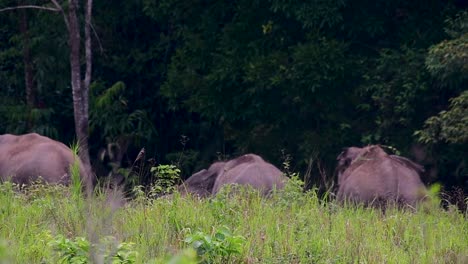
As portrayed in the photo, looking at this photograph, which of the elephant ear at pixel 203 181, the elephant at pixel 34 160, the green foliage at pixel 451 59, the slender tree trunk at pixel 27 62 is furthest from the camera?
the slender tree trunk at pixel 27 62

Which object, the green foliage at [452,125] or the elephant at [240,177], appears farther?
the green foliage at [452,125]

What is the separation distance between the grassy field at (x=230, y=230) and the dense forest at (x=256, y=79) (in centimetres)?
448

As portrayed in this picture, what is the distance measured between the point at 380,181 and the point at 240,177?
59.0 inches

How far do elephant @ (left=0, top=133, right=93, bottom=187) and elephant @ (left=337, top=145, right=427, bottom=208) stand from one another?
3.02 meters

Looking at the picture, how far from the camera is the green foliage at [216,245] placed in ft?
19.8

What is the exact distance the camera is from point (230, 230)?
6953 mm

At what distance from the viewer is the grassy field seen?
20.2 feet

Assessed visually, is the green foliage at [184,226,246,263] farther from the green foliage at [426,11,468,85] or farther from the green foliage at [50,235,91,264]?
the green foliage at [426,11,468,85]

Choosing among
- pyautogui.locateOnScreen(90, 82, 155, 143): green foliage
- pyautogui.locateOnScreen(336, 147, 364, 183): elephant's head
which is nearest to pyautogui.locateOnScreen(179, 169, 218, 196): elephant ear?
pyautogui.locateOnScreen(336, 147, 364, 183): elephant's head

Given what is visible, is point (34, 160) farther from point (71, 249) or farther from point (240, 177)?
point (71, 249)

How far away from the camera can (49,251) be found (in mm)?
6168

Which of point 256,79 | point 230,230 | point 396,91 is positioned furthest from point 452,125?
point 230,230

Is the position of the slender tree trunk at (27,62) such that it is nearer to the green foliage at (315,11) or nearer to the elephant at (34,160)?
the green foliage at (315,11)

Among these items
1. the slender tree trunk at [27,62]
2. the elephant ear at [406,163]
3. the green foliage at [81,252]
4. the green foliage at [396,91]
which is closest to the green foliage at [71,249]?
the green foliage at [81,252]
